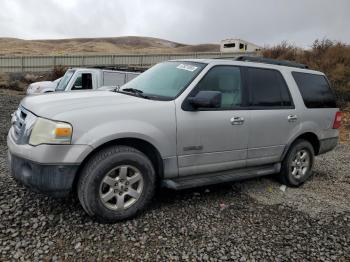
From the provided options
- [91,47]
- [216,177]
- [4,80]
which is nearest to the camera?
[216,177]

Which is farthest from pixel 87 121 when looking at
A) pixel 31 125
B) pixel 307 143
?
pixel 307 143

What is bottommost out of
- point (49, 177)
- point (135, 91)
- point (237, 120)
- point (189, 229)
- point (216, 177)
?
point (189, 229)

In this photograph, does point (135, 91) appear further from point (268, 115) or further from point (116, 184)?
point (268, 115)

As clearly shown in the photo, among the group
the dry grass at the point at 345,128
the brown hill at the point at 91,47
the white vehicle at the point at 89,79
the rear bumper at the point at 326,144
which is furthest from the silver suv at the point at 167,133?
the brown hill at the point at 91,47

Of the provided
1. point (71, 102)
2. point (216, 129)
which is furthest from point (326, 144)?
point (71, 102)

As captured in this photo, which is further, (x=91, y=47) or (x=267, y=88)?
(x=91, y=47)

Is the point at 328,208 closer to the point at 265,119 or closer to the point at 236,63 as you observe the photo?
the point at 265,119

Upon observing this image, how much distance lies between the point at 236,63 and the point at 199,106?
43.3 inches

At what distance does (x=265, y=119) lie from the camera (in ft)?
15.6

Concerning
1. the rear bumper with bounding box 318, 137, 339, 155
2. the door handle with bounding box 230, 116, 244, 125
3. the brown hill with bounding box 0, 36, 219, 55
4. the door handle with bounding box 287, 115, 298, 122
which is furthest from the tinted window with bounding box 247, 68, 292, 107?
the brown hill with bounding box 0, 36, 219, 55

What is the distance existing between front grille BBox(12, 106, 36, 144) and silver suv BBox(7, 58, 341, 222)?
15mm

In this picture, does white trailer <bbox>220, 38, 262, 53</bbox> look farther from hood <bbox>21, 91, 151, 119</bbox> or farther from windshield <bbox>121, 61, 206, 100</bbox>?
hood <bbox>21, 91, 151, 119</bbox>

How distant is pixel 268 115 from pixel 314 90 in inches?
52.8

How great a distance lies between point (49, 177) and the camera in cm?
333
